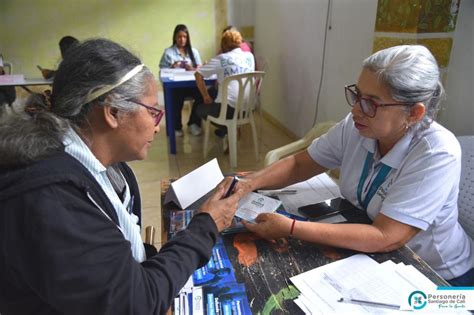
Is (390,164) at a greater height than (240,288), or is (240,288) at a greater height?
(390,164)

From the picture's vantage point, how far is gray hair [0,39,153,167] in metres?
0.71

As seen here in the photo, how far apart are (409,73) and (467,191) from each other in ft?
1.89

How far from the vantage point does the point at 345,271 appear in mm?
912

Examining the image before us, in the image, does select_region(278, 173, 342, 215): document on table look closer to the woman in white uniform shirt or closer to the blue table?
the woman in white uniform shirt

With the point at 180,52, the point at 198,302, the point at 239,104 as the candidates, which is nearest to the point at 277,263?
the point at 198,302

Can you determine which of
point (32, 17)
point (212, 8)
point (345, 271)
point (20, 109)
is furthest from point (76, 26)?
point (345, 271)

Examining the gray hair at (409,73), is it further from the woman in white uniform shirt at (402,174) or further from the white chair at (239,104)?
the white chair at (239,104)

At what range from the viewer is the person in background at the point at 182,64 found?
431 cm

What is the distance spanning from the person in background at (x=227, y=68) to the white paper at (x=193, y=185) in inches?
86.7

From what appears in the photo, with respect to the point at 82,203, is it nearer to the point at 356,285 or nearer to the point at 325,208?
the point at 356,285

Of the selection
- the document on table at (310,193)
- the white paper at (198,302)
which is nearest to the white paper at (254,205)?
the document on table at (310,193)

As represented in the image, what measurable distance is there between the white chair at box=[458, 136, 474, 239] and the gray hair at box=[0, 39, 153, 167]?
1.19 m

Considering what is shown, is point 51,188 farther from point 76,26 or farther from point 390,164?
point 76,26

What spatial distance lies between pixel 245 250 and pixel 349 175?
512 mm
